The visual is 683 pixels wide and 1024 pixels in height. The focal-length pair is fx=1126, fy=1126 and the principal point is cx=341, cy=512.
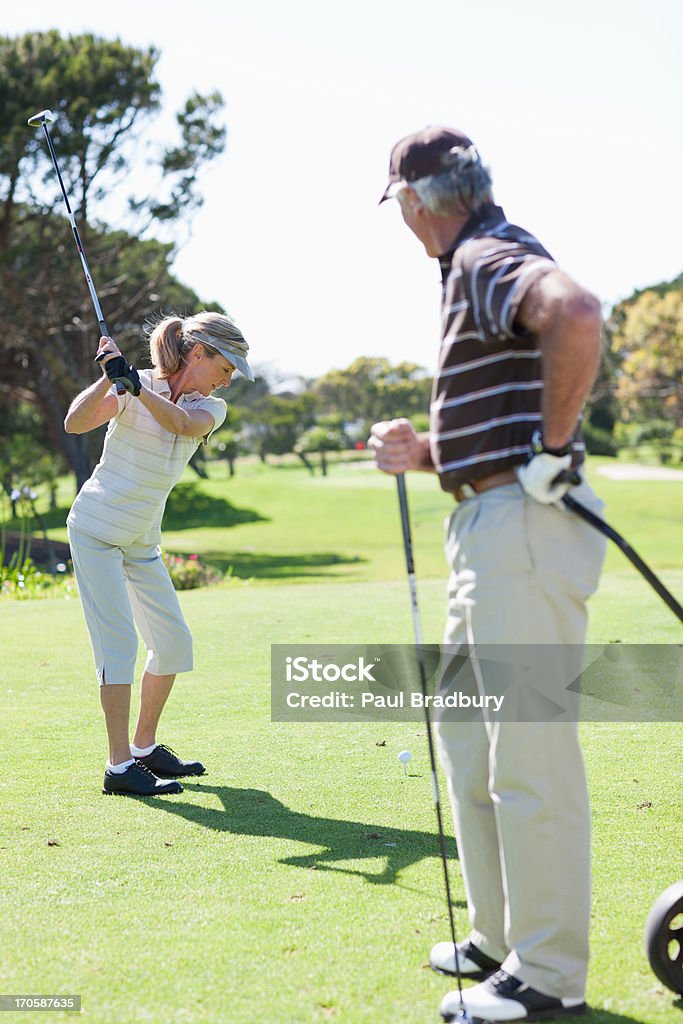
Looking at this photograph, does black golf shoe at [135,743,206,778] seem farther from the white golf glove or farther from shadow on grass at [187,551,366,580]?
shadow on grass at [187,551,366,580]

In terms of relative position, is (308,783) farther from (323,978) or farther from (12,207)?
(12,207)

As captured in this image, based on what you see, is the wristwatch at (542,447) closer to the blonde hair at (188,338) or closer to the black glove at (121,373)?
the black glove at (121,373)

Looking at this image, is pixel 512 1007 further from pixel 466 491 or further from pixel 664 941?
pixel 466 491

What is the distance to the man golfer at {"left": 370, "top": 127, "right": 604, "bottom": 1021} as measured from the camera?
2600mm

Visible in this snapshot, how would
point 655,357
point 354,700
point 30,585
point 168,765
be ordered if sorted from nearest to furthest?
point 168,765 < point 354,700 < point 30,585 < point 655,357

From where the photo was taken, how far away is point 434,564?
22.7 meters

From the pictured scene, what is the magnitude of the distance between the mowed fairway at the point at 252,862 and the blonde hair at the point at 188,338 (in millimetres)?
1786

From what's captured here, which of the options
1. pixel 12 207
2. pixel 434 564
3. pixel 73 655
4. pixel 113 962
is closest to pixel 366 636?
pixel 73 655

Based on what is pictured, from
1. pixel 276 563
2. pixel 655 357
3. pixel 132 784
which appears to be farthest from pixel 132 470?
pixel 655 357

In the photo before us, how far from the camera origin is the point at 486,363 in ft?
8.64

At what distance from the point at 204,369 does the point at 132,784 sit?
5.69 ft

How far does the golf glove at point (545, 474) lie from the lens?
252cm

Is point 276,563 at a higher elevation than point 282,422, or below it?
below

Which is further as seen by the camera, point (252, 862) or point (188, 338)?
point (188, 338)
